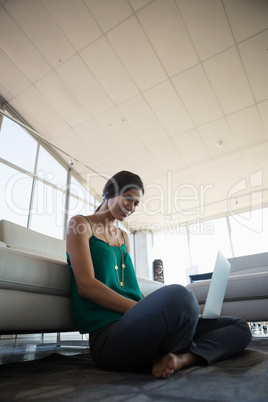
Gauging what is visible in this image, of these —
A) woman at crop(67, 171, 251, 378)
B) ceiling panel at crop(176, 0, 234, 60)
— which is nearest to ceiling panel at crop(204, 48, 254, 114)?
ceiling panel at crop(176, 0, 234, 60)

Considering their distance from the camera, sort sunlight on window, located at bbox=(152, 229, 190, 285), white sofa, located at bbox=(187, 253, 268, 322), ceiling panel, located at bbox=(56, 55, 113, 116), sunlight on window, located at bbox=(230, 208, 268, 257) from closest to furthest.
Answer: white sofa, located at bbox=(187, 253, 268, 322), ceiling panel, located at bbox=(56, 55, 113, 116), sunlight on window, located at bbox=(230, 208, 268, 257), sunlight on window, located at bbox=(152, 229, 190, 285)

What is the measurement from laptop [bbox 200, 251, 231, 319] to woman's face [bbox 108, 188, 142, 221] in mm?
450

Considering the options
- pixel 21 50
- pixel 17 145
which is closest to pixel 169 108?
pixel 21 50

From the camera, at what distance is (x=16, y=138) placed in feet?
16.6

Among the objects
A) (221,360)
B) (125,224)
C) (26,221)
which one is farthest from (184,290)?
(125,224)

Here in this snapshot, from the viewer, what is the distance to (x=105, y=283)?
40.4 inches

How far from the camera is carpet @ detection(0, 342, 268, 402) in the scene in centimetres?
60

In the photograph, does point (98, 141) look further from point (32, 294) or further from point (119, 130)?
point (32, 294)

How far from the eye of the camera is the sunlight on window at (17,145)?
4.79 meters

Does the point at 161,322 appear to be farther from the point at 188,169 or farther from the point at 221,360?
the point at 188,169

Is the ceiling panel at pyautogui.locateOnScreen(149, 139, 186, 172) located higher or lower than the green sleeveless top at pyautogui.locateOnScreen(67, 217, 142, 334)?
higher

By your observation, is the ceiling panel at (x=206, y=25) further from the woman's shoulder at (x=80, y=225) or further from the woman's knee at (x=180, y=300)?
the woman's knee at (x=180, y=300)

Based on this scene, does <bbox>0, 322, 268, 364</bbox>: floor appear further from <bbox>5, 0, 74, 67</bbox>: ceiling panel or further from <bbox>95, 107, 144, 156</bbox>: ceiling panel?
<bbox>5, 0, 74, 67</bbox>: ceiling panel

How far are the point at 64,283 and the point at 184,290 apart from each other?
2.44ft
